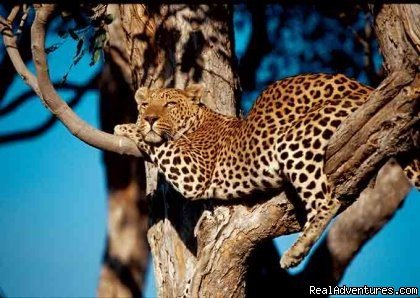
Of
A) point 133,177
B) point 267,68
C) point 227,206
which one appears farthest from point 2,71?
point 227,206

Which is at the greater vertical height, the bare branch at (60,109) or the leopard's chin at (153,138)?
Result: the bare branch at (60,109)

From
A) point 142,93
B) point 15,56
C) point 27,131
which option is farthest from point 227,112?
point 27,131

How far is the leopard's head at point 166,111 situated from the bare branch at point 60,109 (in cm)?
26

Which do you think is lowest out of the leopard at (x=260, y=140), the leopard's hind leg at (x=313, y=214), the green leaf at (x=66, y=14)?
the leopard's hind leg at (x=313, y=214)

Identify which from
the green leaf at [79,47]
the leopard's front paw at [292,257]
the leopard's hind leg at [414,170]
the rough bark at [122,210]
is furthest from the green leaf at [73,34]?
the rough bark at [122,210]

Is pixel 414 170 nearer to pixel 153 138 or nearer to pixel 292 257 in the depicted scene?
pixel 292 257

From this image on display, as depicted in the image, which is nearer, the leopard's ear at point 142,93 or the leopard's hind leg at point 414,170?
the leopard's hind leg at point 414,170

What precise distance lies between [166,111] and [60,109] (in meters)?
1.05

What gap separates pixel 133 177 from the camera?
11.3m

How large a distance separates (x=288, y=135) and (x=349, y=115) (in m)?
0.66

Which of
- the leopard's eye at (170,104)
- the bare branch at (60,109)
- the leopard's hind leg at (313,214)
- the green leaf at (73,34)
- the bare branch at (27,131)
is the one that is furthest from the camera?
the bare branch at (27,131)

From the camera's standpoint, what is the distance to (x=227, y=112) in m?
7.40

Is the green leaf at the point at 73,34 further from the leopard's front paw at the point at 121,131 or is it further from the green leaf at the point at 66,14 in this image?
the leopard's front paw at the point at 121,131

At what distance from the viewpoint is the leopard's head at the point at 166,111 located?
6.68 metres
